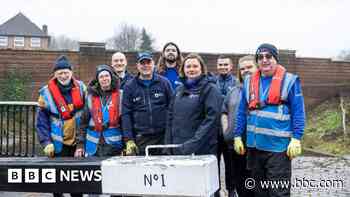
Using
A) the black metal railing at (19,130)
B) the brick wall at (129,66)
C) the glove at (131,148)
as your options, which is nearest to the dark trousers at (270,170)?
the glove at (131,148)

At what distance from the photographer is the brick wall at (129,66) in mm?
16328

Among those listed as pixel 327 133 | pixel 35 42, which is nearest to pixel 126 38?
pixel 35 42

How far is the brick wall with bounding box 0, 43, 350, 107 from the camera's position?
53.6 ft

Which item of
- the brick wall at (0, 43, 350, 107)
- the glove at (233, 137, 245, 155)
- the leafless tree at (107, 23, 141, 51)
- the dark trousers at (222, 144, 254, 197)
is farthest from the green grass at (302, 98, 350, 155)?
the leafless tree at (107, 23, 141, 51)

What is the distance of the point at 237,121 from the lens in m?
4.40

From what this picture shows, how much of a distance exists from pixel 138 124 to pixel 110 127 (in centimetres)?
33

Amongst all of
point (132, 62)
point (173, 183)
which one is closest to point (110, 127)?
point (173, 183)

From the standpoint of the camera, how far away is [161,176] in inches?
124

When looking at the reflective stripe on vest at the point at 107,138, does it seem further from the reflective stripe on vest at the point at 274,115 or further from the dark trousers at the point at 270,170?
the reflective stripe on vest at the point at 274,115

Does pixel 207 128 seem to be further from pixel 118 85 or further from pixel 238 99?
pixel 118 85

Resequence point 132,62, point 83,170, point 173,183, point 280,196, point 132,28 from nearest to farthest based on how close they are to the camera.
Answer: point 173,183 → point 83,170 → point 280,196 → point 132,62 → point 132,28

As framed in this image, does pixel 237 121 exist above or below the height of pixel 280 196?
above

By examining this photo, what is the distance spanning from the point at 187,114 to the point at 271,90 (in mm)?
875

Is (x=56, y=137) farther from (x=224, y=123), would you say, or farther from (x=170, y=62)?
(x=224, y=123)
